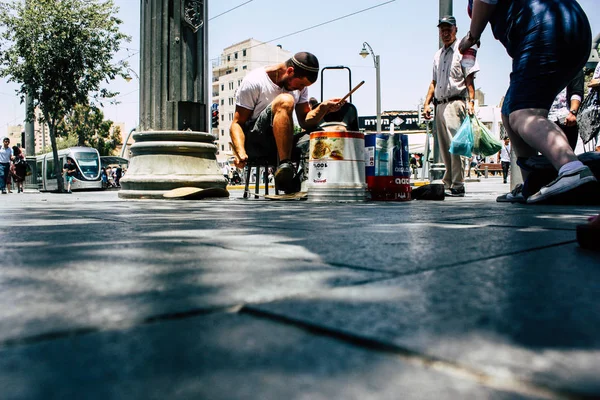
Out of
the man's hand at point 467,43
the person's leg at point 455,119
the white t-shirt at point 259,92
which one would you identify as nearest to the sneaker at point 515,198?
the man's hand at point 467,43

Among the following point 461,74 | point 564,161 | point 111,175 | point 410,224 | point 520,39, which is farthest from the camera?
point 111,175

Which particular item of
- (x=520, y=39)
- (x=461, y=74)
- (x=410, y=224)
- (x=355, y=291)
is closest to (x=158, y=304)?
(x=355, y=291)

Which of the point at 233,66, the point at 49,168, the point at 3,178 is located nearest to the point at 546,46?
Answer: the point at 3,178

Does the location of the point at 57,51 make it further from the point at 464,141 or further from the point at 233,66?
the point at 233,66

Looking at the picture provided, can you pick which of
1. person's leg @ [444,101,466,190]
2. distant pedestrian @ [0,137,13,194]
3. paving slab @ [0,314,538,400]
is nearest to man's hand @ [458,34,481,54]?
person's leg @ [444,101,466,190]

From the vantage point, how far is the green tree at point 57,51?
18062mm

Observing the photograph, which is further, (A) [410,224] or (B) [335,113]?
(B) [335,113]

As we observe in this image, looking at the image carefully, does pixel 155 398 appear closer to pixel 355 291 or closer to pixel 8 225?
pixel 355 291

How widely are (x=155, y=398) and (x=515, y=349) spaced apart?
16.4 inches

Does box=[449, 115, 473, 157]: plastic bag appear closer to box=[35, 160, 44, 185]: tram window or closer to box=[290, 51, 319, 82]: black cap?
box=[290, 51, 319, 82]: black cap

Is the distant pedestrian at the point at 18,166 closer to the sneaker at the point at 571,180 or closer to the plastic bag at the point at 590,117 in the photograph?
the plastic bag at the point at 590,117

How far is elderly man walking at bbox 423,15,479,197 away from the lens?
6.31m

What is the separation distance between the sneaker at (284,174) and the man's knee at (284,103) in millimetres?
473

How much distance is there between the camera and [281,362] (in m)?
0.60
